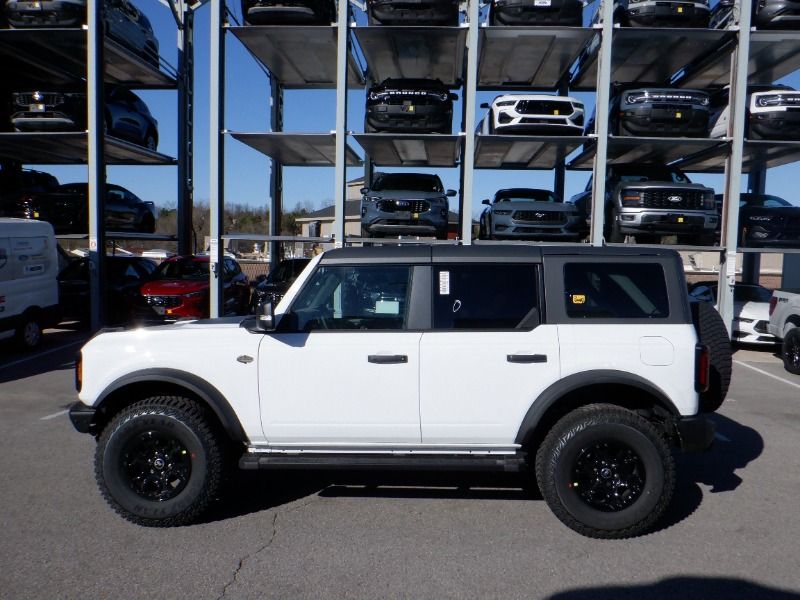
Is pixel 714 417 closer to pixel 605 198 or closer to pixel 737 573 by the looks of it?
pixel 737 573

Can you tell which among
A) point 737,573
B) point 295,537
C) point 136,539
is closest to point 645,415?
point 737,573

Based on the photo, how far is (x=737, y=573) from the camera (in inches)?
131

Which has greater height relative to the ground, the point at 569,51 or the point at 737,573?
the point at 569,51

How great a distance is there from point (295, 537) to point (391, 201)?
28.1 ft

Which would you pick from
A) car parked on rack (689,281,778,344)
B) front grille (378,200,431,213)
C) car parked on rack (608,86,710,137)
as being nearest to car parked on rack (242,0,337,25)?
front grille (378,200,431,213)

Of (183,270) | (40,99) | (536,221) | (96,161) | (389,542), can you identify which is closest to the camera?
(389,542)

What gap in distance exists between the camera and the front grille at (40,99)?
13.1 meters

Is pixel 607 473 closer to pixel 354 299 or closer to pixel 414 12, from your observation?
pixel 354 299

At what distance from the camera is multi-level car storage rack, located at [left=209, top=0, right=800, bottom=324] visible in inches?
468

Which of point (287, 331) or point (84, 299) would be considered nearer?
point (287, 331)

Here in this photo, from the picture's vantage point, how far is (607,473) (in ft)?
12.2

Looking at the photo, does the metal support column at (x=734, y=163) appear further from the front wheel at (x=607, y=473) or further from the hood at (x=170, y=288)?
the hood at (x=170, y=288)

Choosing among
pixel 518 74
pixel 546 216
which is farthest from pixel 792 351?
pixel 518 74

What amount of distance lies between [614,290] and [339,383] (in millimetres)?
1912
